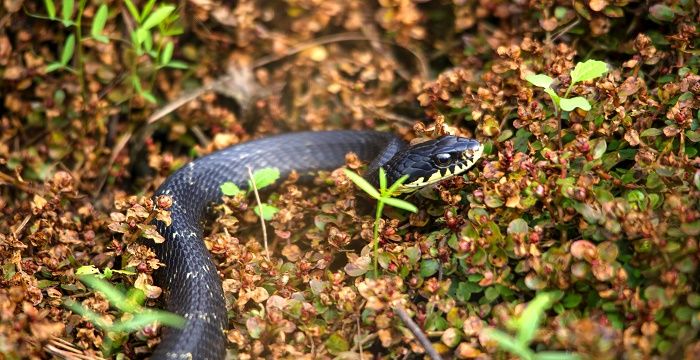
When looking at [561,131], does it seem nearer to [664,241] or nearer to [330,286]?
[664,241]

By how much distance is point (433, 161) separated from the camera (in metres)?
5.21

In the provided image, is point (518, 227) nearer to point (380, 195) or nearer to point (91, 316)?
point (380, 195)

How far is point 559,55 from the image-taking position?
18.2 ft

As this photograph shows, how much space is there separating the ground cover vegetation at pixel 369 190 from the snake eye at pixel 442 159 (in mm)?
154

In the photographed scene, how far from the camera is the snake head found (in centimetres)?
511

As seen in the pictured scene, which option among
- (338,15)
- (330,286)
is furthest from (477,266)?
(338,15)

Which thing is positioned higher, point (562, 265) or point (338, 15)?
point (338, 15)

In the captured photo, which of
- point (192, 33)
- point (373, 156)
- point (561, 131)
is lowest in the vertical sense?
point (373, 156)

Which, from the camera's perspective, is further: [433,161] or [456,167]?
[433,161]

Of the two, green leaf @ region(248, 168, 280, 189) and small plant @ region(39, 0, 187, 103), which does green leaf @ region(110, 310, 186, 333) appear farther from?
small plant @ region(39, 0, 187, 103)

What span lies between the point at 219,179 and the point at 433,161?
1.89m

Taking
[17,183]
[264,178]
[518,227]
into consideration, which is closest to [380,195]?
[518,227]

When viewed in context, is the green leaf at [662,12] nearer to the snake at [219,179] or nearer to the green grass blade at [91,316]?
the snake at [219,179]

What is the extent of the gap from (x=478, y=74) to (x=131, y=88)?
3242mm
